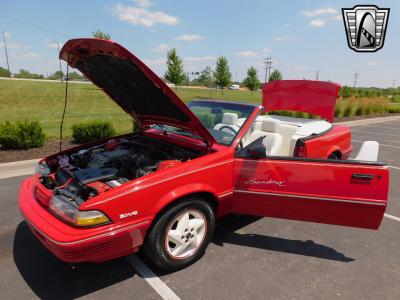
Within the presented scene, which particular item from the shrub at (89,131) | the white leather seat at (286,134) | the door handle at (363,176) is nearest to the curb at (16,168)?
the shrub at (89,131)

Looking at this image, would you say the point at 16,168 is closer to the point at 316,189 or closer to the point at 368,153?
the point at 316,189

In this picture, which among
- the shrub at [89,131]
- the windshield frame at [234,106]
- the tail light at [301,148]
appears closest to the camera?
the windshield frame at [234,106]

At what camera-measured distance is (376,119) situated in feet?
61.3

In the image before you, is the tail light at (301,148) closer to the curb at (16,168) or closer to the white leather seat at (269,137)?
the white leather seat at (269,137)

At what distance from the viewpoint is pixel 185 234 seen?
9.59ft

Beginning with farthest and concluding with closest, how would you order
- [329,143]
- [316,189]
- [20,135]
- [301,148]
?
[20,135], [329,143], [301,148], [316,189]

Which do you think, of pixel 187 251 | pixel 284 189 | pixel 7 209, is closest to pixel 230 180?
pixel 284 189

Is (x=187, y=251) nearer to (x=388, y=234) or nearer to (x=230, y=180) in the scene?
(x=230, y=180)

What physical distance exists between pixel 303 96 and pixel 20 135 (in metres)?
6.39

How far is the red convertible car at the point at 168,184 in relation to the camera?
2.45 metres

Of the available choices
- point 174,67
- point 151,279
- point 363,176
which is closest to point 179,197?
point 151,279

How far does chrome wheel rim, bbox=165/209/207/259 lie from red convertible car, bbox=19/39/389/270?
10mm

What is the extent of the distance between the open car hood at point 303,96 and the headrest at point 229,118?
224cm

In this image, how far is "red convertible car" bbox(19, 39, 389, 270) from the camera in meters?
2.45
